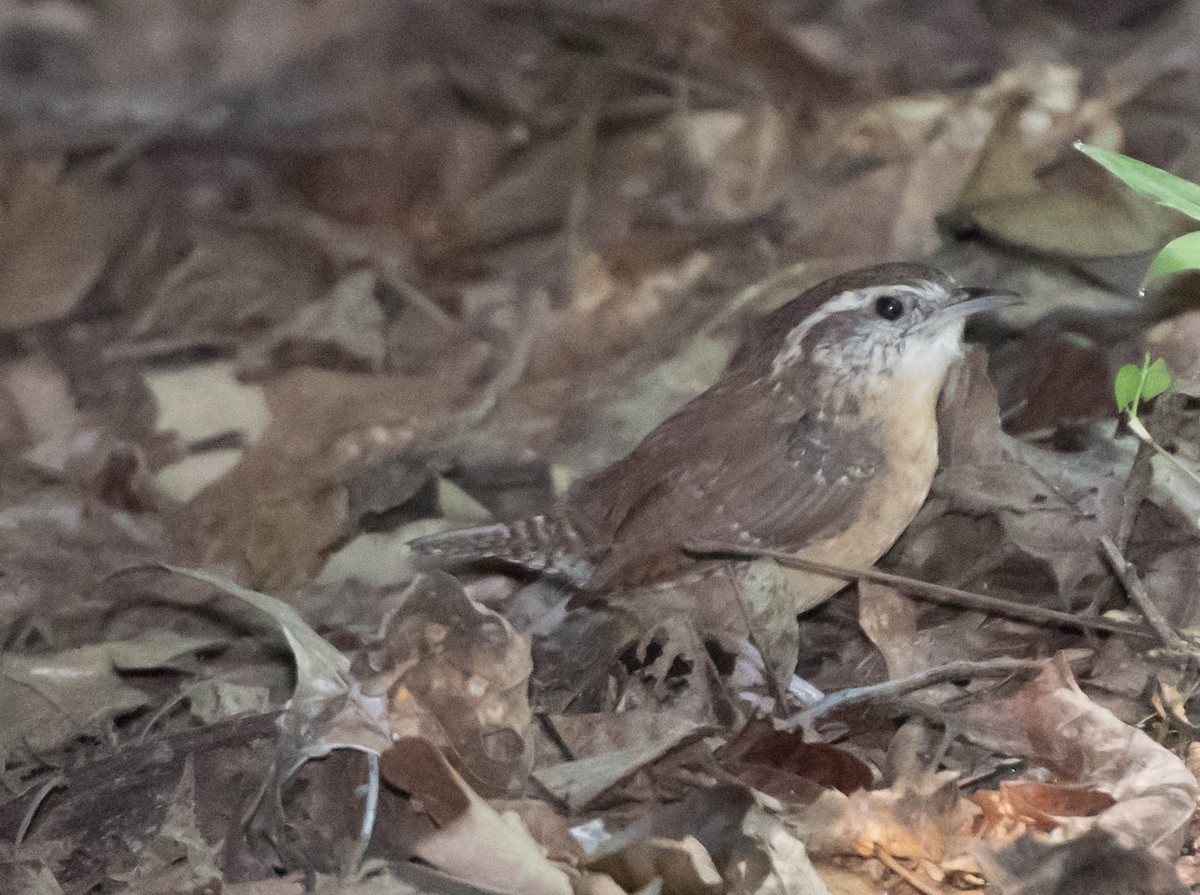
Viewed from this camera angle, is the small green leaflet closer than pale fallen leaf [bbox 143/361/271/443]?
Yes

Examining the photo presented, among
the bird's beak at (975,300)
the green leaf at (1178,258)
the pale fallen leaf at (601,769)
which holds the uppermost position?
the green leaf at (1178,258)

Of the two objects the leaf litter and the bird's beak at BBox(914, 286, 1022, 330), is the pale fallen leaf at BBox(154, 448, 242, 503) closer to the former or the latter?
the leaf litter

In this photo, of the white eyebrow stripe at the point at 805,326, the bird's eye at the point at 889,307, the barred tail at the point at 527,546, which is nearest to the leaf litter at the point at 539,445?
the barred tail at the point at 527,546

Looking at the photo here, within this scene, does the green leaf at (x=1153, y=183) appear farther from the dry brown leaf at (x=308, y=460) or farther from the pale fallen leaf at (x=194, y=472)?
the pale fallen leaf at (x=194, y=472)

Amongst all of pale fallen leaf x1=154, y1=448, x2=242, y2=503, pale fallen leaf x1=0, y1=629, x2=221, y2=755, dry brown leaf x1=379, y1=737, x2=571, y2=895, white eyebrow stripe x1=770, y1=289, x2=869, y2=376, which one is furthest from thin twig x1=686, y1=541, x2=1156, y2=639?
pale fallen leaf x1=154, y1=448, x2=242, y2=503

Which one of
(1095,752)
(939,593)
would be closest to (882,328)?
(939,593)

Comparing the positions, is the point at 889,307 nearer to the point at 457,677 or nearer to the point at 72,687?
the point at 457,677
